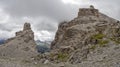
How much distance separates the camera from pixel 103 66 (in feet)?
296

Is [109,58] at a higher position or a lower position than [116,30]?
lower

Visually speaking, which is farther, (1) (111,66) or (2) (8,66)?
(2) (8,66)

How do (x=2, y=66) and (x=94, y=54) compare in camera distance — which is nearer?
(x=2, y=66)

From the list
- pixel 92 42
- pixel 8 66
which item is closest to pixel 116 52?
pixel 8 66

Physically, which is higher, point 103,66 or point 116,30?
point 116,30

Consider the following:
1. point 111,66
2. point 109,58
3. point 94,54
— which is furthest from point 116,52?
point 111,66

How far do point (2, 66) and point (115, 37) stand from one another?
7690 cm

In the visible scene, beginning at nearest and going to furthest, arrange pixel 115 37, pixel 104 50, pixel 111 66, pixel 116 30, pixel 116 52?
1. pixel 111 66
2. pixel 116 52
3. pixel 104 50
4. pixel 115 37
5. pixel 116 30

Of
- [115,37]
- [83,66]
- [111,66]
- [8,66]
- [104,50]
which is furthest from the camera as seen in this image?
[115,37]

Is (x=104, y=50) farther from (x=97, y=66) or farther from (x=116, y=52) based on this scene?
(x=97, y=66)

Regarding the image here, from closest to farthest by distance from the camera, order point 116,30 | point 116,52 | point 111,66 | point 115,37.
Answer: point 111,66 → point 116,52 → point 115,37 → point 116,30

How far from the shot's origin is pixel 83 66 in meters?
100

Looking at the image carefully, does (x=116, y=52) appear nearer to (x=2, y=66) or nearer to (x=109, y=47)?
(x=109, y=47)

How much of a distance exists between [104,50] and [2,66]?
47497mm
